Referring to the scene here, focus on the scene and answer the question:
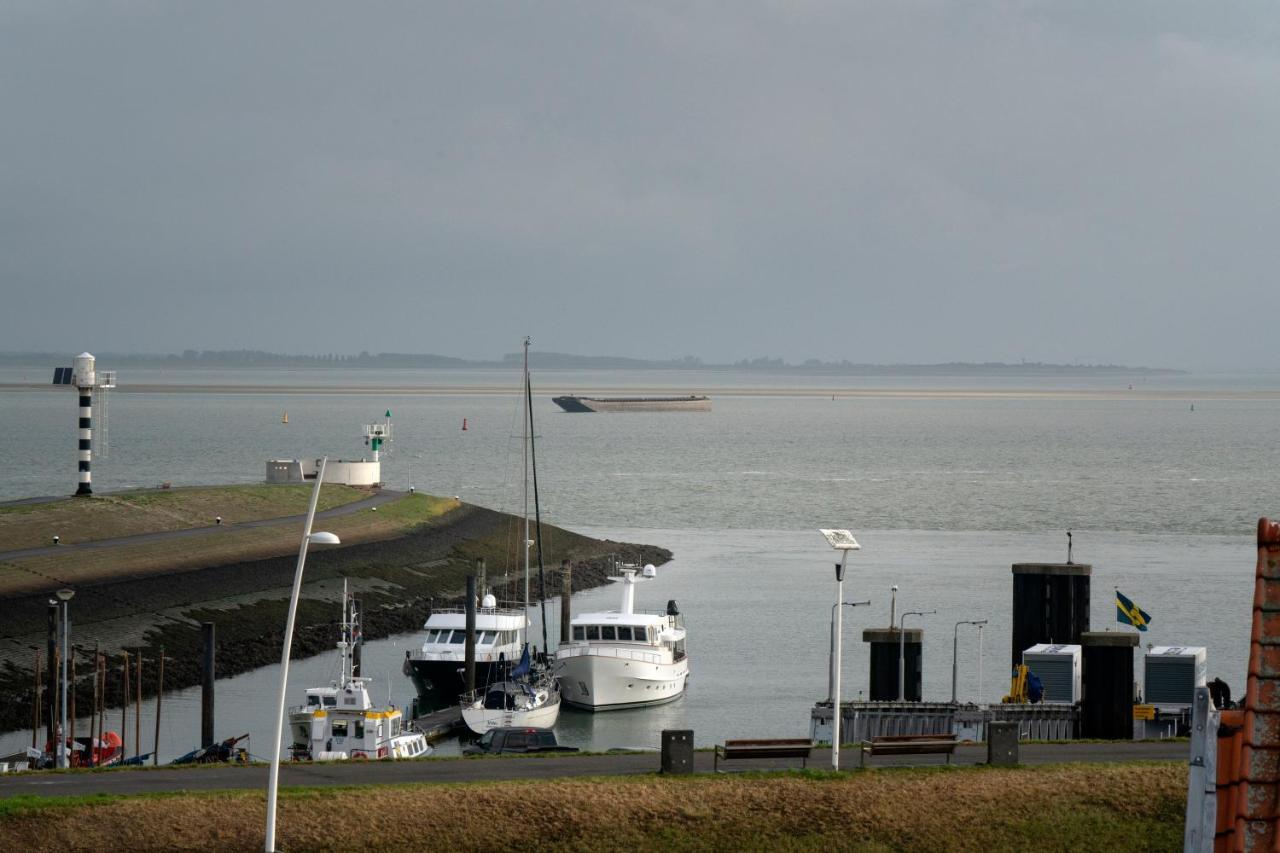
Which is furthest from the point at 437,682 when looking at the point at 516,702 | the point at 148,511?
the point at 148,511

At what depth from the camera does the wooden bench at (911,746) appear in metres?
27.8

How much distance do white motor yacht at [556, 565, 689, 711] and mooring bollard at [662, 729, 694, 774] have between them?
2300 centimetres

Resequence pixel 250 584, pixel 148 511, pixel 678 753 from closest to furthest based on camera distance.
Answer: pixel 678 753
pixel 250 584
pixel 148 511

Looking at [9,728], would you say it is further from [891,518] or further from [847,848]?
[891,518]

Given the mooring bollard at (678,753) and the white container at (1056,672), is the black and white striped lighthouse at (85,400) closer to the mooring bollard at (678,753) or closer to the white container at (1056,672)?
the white container at (1056,672)

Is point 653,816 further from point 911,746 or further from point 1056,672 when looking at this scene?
point 1056,672

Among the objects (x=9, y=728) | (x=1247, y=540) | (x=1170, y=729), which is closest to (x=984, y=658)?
(x=1170, y=729)

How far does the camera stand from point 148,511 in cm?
7400

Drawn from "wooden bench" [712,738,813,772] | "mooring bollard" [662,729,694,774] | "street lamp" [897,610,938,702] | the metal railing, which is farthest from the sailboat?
"mooring bollard" [662,729,694,774]

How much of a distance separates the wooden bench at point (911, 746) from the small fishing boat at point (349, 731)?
12.5 metres

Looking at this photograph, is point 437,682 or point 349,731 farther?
point 437,682

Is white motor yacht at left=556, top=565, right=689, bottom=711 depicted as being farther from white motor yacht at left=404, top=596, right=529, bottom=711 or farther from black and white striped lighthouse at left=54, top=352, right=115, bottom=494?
black and white striped lighthouse at left=54, top=352, right=115, bottom=494

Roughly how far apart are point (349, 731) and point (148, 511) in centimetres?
3989

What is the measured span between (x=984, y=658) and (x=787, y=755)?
2864 centimetres
